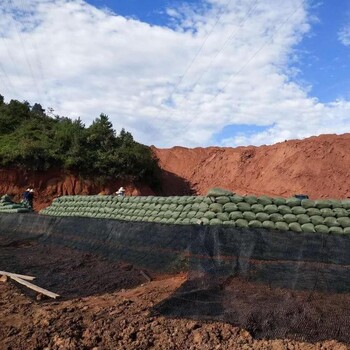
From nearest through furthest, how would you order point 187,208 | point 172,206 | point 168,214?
1. point 187,208
2. point 168,214
3. point 172,206

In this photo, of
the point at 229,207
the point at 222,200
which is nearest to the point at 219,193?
the point at 222,200

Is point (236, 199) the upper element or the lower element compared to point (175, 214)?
upper

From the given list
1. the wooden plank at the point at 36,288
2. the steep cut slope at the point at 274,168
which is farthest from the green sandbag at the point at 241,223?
the steep cut slope at the point at 274,168

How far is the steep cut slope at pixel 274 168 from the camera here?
24391 mm

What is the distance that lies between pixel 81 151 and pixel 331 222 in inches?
736

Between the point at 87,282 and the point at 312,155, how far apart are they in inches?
849

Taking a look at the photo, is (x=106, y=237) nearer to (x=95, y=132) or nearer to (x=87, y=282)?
(x=87, y=282)

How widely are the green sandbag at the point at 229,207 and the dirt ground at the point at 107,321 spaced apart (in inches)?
49.2

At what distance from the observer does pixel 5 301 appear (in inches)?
226

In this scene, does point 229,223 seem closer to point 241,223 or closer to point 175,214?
→ point 241,223

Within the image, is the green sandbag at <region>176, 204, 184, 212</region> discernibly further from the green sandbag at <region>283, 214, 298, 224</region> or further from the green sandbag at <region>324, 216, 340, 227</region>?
the green sandbag at <region>324, 216, 340, 227</region>

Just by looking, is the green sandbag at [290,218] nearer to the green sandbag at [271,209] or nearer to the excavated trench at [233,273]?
the green sandbag at [271,209]

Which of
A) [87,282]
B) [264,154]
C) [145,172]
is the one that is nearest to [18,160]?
[145,172]

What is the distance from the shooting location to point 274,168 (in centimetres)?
2667
